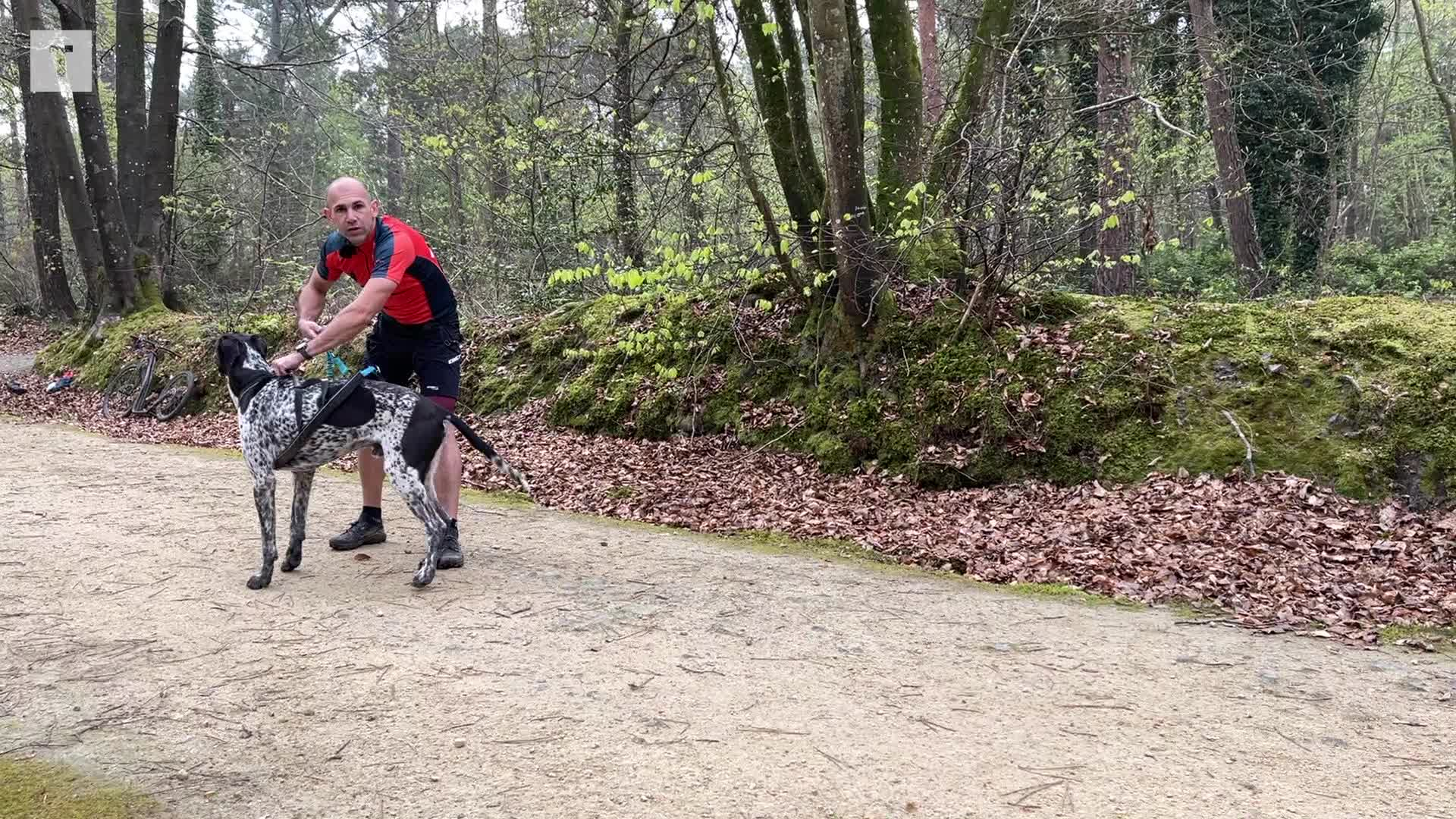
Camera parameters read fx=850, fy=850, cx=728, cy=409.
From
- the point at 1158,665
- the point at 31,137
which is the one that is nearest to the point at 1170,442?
the point at 1158,665

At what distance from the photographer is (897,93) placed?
8086 millimetres

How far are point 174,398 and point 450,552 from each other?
→ 982 centimetres

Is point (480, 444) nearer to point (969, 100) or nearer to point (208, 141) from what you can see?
point (969, 100)

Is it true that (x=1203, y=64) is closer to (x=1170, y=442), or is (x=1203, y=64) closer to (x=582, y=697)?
(x=1170, y=442)

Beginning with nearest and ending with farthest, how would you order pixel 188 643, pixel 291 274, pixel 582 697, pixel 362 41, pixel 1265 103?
pixel 582 697, pixel 188 643, pixel 362 41, pixel 291 274, pixel 1265 103

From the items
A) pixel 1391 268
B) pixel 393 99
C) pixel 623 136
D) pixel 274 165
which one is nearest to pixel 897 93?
pixel 623 136

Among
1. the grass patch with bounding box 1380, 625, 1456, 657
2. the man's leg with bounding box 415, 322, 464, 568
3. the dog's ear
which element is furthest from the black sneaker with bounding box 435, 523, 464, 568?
the grass patch with bounding box 1380, 625, 1456, 657

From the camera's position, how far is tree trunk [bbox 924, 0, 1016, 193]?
25.1 feet

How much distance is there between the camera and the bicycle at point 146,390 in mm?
12219

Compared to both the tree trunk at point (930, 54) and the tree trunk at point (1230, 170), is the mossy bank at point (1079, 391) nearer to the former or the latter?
the tree trunk at point (930, 54)

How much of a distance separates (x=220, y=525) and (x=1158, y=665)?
18.7 feet

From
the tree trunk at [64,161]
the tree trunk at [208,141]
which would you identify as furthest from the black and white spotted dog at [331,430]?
the tree trunk at [64,161]

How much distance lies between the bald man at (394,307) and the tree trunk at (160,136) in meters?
12.8

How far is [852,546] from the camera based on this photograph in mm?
5824
